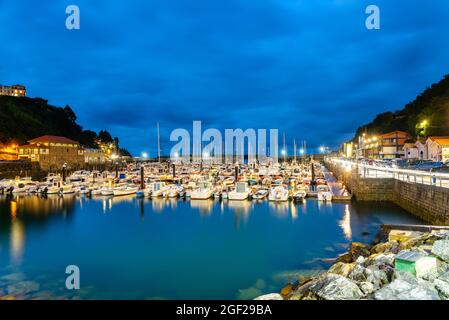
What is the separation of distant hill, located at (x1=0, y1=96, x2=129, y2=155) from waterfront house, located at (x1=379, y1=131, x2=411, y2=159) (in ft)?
315

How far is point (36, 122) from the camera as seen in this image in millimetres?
103375

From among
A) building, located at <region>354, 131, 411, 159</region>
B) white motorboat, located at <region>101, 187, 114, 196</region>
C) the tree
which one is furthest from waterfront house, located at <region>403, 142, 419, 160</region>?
the tree

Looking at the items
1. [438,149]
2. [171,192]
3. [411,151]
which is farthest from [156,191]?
[411,151]

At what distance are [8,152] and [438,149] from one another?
90474 mm

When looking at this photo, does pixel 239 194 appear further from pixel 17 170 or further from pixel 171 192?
pixel 17 170

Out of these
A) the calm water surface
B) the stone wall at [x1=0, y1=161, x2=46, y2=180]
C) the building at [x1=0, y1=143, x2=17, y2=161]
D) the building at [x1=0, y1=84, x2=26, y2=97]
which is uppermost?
the building at [x1=0, y1=84, x2=26, y2=97]

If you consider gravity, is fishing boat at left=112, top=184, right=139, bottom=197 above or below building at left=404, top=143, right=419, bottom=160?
below

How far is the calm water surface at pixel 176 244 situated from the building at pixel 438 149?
24956mm

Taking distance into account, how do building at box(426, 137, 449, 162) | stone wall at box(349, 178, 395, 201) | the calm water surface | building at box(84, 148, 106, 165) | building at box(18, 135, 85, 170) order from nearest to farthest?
the calm water surface → stone wall at box(349, 178, 395, 201) → building at box(426, 137, 449, 162) → building at box(18, 135, 85, 170) → building at box(84, 148, 106, 165)

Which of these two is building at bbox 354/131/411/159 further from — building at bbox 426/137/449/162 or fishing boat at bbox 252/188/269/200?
fishing boat at bbox 252/188/269/200

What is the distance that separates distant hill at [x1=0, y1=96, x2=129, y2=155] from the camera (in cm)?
8588
